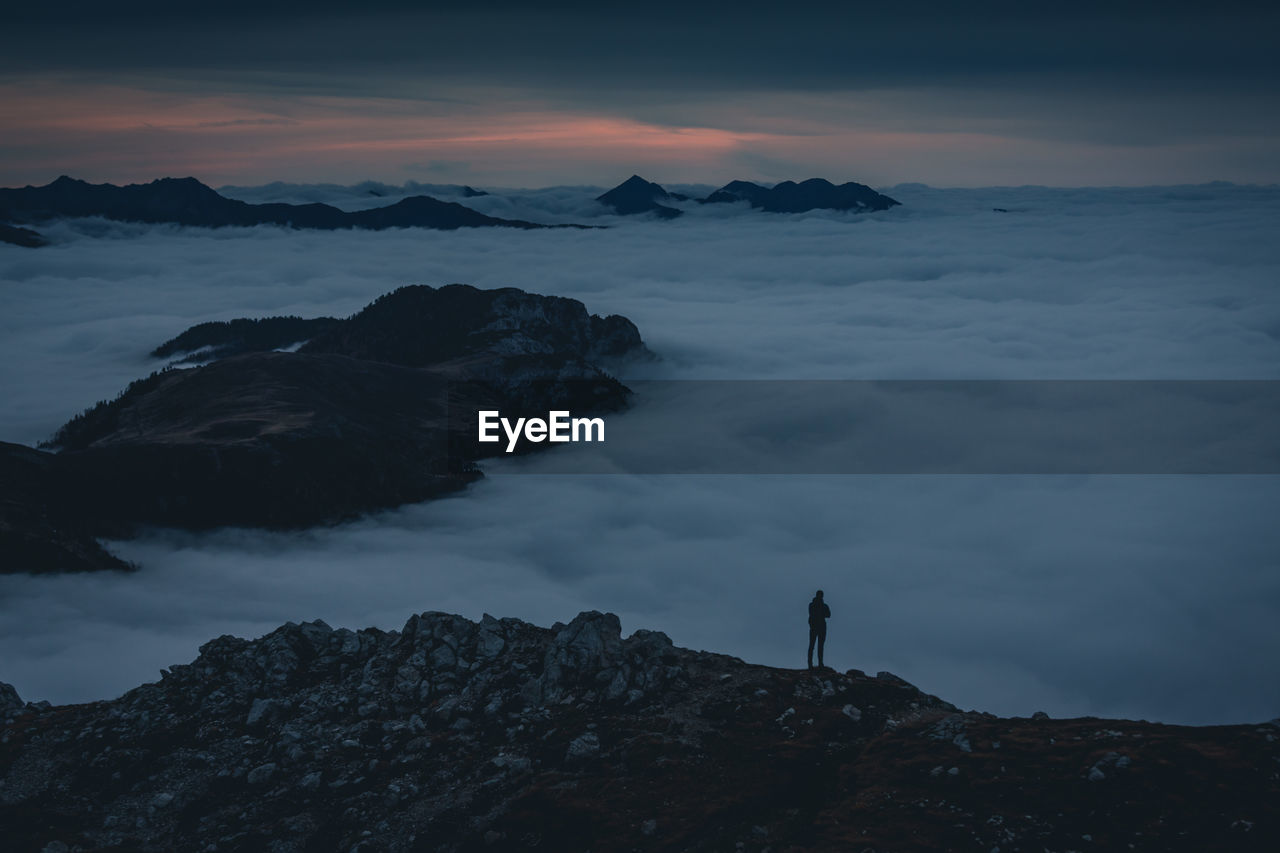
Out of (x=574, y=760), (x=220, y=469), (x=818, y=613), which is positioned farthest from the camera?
(x=220, y=469)

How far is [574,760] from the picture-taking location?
149 ft

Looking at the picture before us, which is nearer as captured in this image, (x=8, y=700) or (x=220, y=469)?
(x=8, y=700)

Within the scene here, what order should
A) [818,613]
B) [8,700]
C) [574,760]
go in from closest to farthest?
[574,760], [818,613], [8,700]

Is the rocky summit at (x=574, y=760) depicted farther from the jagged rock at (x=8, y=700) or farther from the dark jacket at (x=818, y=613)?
the dark jacket at (x=818, y=613)

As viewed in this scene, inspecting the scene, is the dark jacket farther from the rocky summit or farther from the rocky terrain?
the rocky terrain

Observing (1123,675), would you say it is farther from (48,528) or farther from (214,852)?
(48,528)

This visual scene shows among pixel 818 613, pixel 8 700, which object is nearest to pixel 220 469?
pixel 8 700

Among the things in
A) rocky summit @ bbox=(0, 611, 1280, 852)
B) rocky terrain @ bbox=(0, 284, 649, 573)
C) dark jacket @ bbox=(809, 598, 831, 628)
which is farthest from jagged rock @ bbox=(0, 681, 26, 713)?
rocky terrain @ bbox=(0, 284, 649, 573)

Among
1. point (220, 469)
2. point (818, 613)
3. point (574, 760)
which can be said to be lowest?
→ point (220, 469)

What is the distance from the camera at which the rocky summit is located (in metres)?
37.5

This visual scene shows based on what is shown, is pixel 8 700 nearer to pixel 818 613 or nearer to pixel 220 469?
pixel 818 613

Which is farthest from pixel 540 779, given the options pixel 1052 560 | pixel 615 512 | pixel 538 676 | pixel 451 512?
pixel 1052 560

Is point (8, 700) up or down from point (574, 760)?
down

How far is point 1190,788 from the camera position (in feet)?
120
